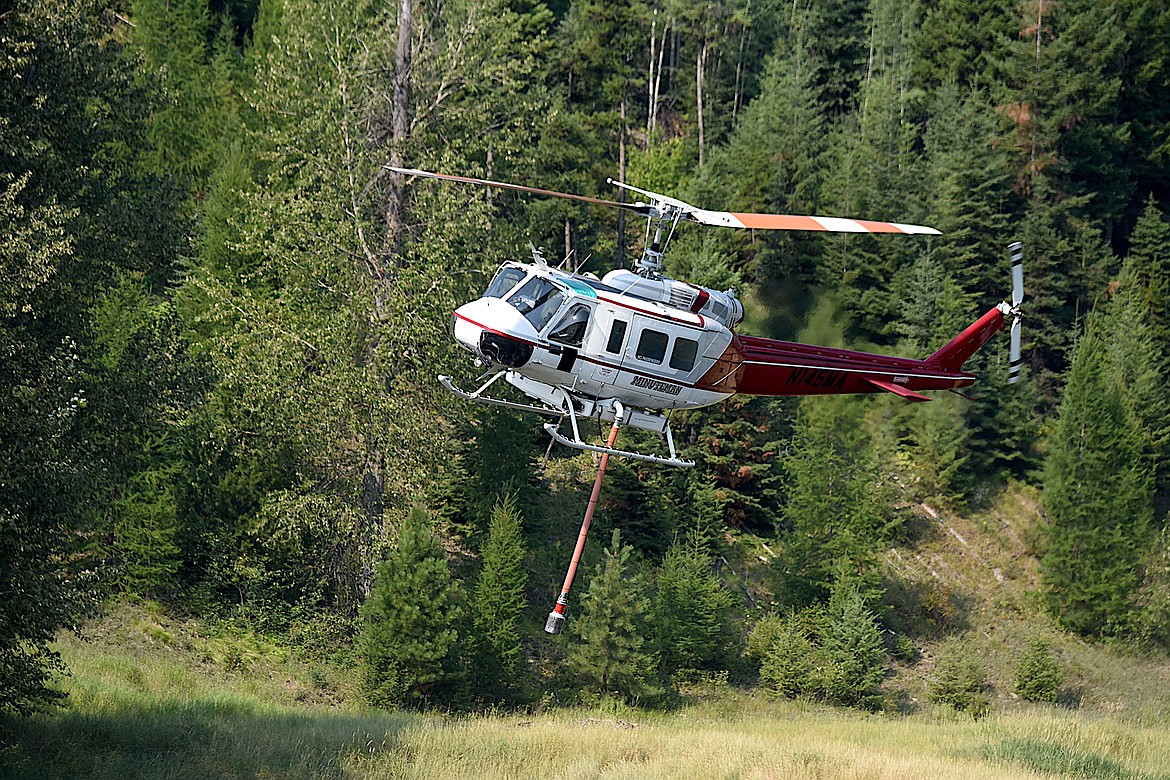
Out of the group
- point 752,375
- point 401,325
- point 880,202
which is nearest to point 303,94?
point 401,325

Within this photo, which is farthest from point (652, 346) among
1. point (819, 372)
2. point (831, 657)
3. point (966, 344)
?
point (831, 657)

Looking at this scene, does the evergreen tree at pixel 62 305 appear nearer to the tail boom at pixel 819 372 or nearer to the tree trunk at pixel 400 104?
the tree trunk at pixel 400 104

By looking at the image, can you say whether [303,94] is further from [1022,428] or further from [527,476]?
[1022,428]

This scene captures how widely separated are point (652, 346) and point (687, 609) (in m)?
14.3

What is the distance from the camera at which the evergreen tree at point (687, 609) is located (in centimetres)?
3047

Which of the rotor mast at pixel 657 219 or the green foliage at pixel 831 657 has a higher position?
the rotor mast at pixel 657 219

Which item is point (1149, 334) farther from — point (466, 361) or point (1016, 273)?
point (466, 361)

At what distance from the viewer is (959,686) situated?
3241cm

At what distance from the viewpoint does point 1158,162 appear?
54.5m

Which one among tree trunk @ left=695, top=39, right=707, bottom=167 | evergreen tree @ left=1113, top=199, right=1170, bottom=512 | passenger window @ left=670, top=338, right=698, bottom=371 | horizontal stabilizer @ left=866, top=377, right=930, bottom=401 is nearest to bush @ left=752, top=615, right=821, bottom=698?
horizontal stabilizer @ left=866, top=377, right=930, bottom=401

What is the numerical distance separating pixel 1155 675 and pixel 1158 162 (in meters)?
26.3

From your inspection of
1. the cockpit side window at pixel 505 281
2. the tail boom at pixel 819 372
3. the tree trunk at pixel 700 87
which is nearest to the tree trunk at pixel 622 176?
the tree trunk at pixel 700 87

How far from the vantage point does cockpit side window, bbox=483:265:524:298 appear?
57.8ft

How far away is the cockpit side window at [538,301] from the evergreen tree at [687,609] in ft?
46.6
